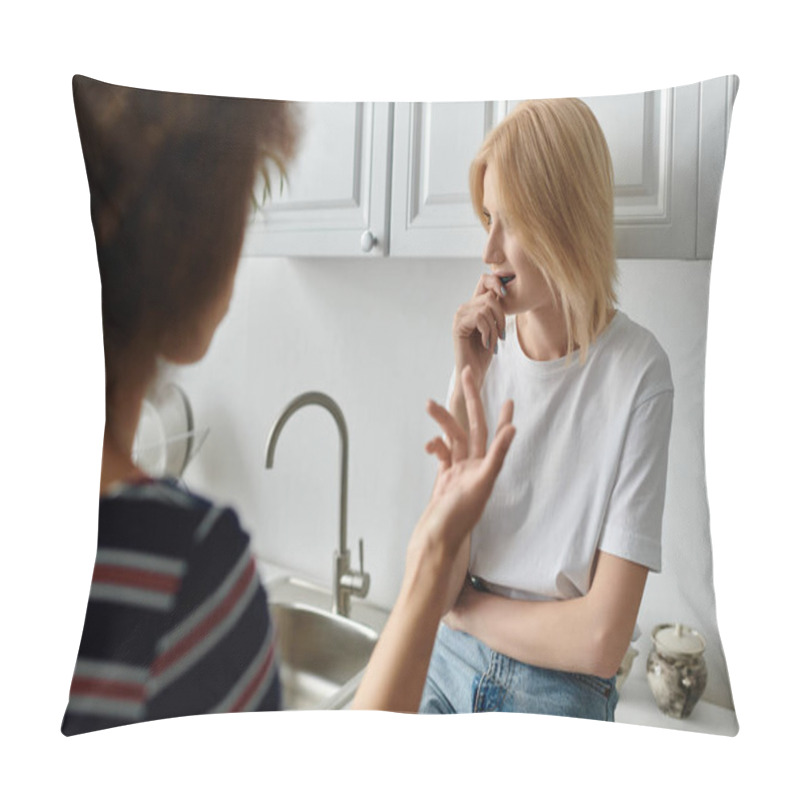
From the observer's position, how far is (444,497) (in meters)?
0.99

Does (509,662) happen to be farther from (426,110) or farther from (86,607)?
(426,110)

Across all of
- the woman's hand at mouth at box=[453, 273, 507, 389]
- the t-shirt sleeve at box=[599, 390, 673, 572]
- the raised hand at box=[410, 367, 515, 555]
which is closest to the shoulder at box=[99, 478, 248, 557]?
the raised hand at box=[410, 367, 515, 555]

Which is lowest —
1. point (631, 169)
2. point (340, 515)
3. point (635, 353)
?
point (340, 515)

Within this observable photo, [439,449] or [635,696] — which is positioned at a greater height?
[439,449]

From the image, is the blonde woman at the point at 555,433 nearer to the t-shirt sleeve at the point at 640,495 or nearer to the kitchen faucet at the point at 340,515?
the t-shirt sleeve at the point at 640,495

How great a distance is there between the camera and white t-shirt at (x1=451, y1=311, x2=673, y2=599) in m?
0.97

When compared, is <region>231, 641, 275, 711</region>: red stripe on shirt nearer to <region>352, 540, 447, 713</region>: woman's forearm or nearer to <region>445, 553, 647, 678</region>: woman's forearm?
<region>352, 540, 447, 713</region>: woman's forearm

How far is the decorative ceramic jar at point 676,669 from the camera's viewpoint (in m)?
0.98

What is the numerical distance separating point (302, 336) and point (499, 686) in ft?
1.67

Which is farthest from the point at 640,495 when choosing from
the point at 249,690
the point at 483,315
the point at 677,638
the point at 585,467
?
the point at 249,690

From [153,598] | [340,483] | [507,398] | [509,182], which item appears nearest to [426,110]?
[509,182]

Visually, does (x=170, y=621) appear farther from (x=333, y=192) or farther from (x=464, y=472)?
(x=333, y=192)

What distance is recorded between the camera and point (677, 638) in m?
0.99

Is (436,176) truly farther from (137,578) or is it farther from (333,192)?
(137,578)
